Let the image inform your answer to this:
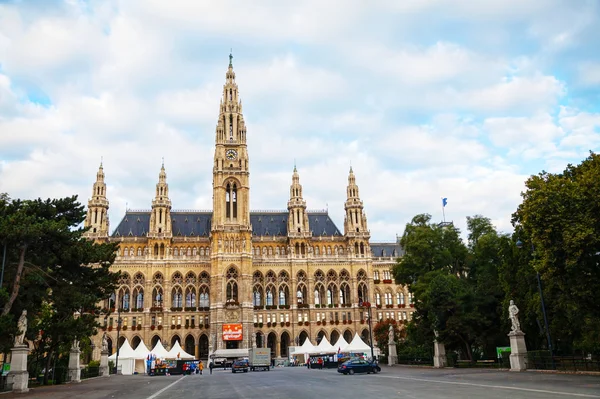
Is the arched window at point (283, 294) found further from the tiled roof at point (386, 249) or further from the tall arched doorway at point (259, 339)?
the tiled roof at point (386, 249)

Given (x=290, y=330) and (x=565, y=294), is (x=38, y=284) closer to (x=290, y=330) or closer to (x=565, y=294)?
(x=565, y=294)

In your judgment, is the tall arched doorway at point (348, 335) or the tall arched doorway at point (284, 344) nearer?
the tall arched doorway at point (348, 335)

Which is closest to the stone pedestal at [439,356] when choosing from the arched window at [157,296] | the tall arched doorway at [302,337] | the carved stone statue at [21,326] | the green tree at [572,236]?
the green tree at [572,236]

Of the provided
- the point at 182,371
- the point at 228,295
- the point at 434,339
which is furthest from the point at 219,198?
the point at 434,339

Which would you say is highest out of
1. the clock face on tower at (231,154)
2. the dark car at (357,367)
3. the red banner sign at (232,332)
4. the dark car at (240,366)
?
the clock face on tower at (231,154)

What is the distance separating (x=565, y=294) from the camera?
30.7 meters

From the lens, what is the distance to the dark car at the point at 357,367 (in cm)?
4000

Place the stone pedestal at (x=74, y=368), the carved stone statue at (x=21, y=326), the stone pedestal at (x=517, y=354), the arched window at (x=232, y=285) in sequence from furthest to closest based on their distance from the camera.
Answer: the arched window at (x=232, y=285)
the stone pedestal at (x=74, y=368)
the stone pedestal at (x=517, y=354)
the carved stone statue at (x=21, y=326)

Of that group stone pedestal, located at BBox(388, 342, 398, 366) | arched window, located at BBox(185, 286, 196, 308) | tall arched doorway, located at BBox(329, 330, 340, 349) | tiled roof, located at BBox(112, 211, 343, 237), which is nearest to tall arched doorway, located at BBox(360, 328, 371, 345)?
tall arched doorway, located at BBox(329, 330, 340, 349)

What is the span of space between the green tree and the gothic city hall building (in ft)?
195

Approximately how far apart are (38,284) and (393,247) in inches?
3225

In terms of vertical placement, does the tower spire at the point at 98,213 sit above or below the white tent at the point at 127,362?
above

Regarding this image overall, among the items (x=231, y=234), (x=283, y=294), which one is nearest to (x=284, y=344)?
(x=283, y=294)

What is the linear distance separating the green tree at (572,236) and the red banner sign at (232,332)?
191 feet
